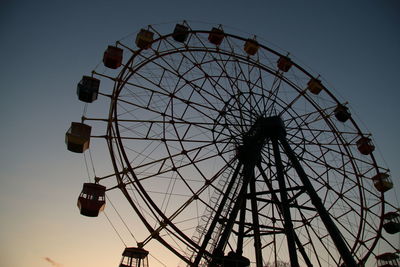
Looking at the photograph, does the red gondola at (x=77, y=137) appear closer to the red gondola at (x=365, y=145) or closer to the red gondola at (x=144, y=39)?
the red gondola at (x=144, y=39)

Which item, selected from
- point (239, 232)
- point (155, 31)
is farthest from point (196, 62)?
point (239, 232)

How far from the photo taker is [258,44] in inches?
683

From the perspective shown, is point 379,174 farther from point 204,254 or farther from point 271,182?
point 204,254

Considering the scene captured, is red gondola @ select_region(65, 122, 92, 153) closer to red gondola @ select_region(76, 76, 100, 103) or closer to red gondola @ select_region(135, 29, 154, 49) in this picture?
red gondola @ select_region(76, 76, 100, 103)

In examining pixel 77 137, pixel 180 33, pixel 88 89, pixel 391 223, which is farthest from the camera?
pixel 391 223

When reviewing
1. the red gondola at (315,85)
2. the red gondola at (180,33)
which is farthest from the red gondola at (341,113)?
the red gondola at (180,33)

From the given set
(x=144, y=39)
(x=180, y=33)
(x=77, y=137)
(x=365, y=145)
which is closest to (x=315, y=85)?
(x=365, y=145)

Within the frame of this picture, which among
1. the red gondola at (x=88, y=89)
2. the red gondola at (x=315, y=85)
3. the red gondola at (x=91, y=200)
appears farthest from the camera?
the red gondola at (x=315, y=85)

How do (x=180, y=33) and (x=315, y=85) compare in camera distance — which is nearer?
(x=180, y=33)

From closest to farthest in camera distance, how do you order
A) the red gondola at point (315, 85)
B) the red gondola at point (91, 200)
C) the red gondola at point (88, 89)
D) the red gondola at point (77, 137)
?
1. the red gondola at point (91, 200)
2. the red gondola at point (77, 137)
3. the red gondola at point (88, 89)
4. the red gondola at point (315, 85)

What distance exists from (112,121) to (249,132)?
22.0 ft

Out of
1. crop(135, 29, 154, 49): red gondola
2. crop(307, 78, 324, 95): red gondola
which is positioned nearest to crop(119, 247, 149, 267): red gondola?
crop(135, 29, 154, 49): red gondola

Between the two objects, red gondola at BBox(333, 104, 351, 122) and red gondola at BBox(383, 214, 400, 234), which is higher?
red gondola at BBox(333, 104, 351, 122)

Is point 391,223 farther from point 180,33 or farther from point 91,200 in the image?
point 91,200
